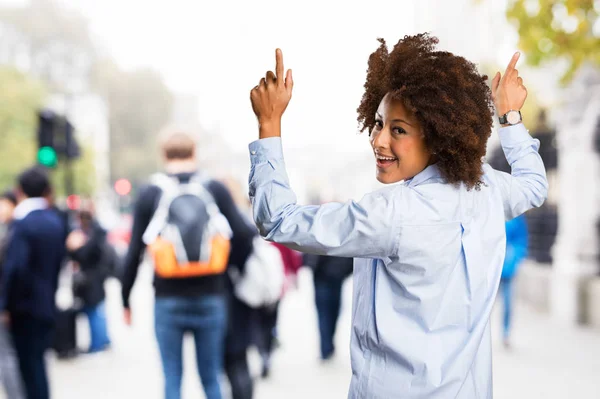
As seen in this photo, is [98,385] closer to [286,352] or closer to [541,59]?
[286,352]

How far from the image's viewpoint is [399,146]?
7.14 feet

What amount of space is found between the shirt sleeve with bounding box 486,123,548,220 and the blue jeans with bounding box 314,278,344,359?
18.3ft

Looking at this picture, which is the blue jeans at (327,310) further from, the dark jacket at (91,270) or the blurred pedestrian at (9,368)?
the blurred pedestrian at (9,368)

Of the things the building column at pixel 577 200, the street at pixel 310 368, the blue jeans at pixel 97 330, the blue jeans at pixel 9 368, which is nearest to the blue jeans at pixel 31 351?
the blue jeans at pixel 9 368

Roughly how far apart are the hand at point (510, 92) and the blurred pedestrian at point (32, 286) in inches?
140

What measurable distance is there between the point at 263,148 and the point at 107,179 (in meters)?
57.7

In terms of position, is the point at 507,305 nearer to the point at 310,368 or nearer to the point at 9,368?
the point at 310,368

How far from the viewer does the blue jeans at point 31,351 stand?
16.6 feet

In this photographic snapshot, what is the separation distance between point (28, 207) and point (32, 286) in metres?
0.54

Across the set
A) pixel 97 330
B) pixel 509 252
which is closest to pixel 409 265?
pixel 509 252

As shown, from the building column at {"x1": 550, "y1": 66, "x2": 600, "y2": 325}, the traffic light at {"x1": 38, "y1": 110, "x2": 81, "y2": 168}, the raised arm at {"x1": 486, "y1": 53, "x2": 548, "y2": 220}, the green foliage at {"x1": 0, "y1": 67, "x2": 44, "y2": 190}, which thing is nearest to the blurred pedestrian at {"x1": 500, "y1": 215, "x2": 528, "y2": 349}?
the building column at {"x1": 550, "y1": 66, "x2": 600, "y2": 325}

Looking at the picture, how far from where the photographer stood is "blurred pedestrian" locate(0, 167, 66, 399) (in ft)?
→ 16.6

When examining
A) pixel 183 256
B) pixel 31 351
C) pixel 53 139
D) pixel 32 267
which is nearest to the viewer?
pixel 183 256

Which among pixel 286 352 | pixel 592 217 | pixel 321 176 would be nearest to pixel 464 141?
pixel 286 352
